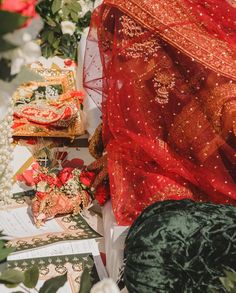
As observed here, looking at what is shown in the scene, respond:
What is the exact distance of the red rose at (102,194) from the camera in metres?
1.54

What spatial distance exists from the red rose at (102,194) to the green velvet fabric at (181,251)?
413 millimetres

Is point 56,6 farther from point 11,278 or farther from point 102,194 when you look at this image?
point 11,278

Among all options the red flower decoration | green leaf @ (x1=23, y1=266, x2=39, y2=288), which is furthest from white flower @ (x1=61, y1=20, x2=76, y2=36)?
green leaf @ (x1=23, y1=266, x2=39, y2=288)

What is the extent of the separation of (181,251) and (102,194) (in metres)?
0.52

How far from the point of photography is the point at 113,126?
1458 mm

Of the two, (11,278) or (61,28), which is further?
(61,28)

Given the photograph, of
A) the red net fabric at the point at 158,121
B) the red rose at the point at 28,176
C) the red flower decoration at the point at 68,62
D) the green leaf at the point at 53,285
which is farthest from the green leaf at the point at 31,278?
the red flower decoration at the point at 68,62

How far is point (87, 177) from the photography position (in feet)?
5.35

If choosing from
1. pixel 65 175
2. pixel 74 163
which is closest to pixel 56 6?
pixel 74 163

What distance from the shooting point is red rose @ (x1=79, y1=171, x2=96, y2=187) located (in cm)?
162

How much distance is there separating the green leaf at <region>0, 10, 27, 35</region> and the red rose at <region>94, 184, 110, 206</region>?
110 cm

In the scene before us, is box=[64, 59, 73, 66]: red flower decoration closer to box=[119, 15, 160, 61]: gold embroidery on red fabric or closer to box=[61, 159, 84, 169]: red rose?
box=[61, 159, 84, 169]: red rose

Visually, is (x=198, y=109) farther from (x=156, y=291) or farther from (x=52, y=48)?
(x=52, y=48)

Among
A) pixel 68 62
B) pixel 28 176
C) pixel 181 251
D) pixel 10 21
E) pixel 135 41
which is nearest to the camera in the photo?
pixel 10 21
